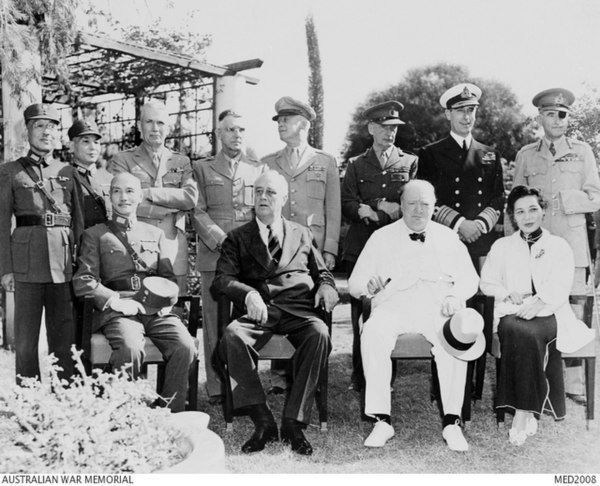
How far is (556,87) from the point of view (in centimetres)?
481

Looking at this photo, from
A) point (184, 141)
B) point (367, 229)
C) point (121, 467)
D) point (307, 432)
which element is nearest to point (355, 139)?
point (184, 141)

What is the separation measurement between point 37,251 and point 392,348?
2332mm

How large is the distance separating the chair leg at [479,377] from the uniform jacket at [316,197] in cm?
134

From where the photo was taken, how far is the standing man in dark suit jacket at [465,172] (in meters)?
4.99

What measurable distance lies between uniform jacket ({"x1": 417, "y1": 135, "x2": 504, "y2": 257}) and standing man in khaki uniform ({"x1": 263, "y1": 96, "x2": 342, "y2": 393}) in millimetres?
722

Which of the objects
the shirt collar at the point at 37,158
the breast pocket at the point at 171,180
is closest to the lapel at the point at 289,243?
the breast pocket at the point at 171,180

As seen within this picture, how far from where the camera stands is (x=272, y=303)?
4273mm

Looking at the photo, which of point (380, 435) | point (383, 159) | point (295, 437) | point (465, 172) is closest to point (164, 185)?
point (383, 159)

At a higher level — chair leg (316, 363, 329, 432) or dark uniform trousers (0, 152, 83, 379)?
dark uniform trousers (0, 152, 83, 379)

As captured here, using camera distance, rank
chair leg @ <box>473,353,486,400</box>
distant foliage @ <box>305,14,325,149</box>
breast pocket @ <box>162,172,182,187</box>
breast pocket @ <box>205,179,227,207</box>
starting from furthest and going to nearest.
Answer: distant foliage @ <box>305,14,325,149</box>, breast pocket @ <box>205,179,227,207</box>, breast pocket @ <box>162,172,182,187</box>, chair leg @ <box>473,353,486,400</box>

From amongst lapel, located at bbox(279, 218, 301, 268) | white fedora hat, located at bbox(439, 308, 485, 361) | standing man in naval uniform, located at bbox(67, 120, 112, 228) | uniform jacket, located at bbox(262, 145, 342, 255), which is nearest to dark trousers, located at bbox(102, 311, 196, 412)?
lapel, located at bbox(279, 218, 301, 268)

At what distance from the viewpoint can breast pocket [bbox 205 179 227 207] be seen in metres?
5.02

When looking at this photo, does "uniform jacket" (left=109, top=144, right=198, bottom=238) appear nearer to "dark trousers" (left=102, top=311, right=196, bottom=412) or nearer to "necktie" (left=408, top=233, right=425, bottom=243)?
"dark trousers" (left=102, top=311, right=196, bottom=412)

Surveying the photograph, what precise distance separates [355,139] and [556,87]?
45.8 ft
